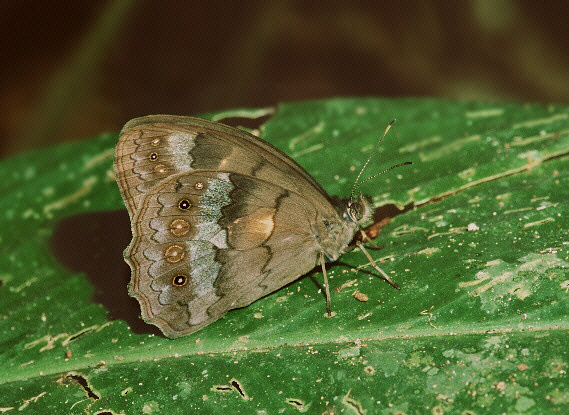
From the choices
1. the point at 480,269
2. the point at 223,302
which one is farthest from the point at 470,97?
the point at 223,302

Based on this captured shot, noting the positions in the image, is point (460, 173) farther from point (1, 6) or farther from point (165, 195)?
point (1, 6)

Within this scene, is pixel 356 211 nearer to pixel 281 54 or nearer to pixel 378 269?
pixel 378 269

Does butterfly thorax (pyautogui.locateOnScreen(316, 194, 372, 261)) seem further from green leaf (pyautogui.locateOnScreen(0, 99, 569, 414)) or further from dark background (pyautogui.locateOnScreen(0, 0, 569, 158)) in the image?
dark background (pyautogui.locateOnScreen(0, 0, 569, 158))

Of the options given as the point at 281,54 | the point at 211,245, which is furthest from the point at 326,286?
the point at 281,54

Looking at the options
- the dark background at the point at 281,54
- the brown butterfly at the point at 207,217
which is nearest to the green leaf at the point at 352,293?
the brown butterfly at the point at 207,217

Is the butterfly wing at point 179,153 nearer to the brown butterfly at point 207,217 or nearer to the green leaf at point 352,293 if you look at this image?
the brown butterfly at point 207,217

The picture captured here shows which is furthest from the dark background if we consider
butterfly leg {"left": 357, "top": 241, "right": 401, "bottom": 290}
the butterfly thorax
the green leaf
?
butterfly leg {"left": 357, "top": 241, "right": 401, "bottom": 290}
